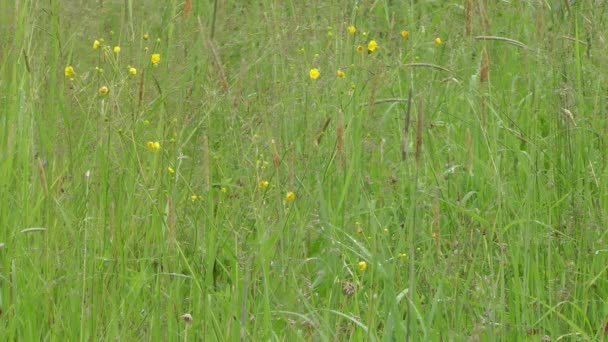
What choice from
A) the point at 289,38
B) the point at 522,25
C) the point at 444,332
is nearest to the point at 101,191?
the point at 444,332

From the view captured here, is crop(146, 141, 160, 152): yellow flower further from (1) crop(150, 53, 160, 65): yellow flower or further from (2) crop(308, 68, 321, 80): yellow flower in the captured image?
(2) crop(308, 68, 321, 80): yellow flower

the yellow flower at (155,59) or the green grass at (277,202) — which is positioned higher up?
the yellow flower at (155,59)

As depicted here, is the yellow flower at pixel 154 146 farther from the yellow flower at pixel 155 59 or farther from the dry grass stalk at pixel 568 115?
the dry grass stalk at pixel 568 115

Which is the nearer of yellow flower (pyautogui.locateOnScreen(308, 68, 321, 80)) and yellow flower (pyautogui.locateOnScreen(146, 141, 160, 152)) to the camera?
yellow flower (pyautogui.locateOnScreen(146, 141, 160, 152))

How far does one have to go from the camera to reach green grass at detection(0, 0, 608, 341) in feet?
5.91

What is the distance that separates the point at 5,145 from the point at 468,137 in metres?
1.07

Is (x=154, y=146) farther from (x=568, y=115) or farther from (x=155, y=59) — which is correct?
(x=568, y=115)

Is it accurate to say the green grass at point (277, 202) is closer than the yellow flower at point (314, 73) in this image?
Yes

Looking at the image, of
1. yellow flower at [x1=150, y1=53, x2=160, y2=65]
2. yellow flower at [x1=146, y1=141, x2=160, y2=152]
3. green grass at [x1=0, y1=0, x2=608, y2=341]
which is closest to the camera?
green grass at [x1=0, y1=0, x2=608, y2=341]

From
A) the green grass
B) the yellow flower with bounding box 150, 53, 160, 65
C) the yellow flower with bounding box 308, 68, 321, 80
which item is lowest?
the green grass

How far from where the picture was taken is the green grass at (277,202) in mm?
1803

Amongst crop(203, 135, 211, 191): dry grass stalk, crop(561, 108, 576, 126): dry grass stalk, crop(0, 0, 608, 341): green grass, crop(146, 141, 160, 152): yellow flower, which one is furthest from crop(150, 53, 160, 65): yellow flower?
crop(561, 108, 576, 126): dry grass stalk

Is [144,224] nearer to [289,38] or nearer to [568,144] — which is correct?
[289,38]

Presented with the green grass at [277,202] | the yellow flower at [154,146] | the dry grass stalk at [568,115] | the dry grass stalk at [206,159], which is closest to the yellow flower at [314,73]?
the green grass at [277,202]
